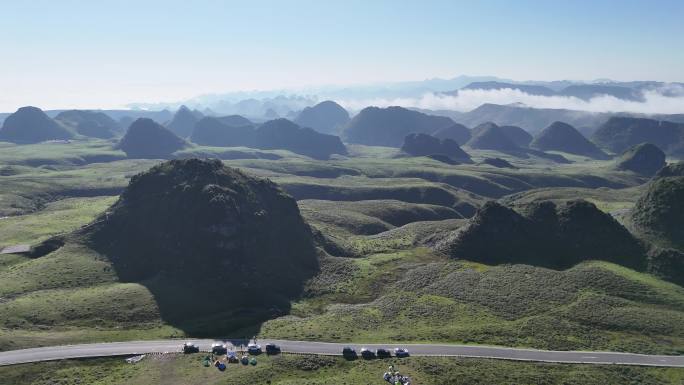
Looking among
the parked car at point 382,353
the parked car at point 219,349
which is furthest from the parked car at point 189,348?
the parked car at point 382,353

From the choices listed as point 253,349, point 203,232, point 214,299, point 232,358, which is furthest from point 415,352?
point 203,232

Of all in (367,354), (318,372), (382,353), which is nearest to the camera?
(318,372)

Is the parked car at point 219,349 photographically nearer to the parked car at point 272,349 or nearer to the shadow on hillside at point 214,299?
the shadow on hillside at point 214,299

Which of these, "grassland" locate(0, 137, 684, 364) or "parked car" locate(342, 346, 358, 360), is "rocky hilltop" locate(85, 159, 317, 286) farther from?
"parked car" locate(342, 346, 358, 360)

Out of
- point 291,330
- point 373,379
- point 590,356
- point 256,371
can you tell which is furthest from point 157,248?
point 590,356

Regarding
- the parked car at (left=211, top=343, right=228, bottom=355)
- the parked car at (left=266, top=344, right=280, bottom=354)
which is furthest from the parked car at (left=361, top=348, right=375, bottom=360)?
the parked car at (left=211, top=343, right=228, bottom=355)

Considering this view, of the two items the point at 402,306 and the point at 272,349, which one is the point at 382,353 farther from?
the point at 402,306

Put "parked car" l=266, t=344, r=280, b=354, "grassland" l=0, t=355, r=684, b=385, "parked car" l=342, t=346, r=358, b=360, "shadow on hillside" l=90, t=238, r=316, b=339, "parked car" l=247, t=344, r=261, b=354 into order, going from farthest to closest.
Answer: "shadow on hillside" l=90, t=238, r=316, b=339 < "parked car" l=266, t=344, r=280, b=354 < "parked car" l=247, t=344, r=261, b=354 < "parked car" l=342, t=346, r=358, b=360 < "grassland" l=0, t=355, r=684, b=385
